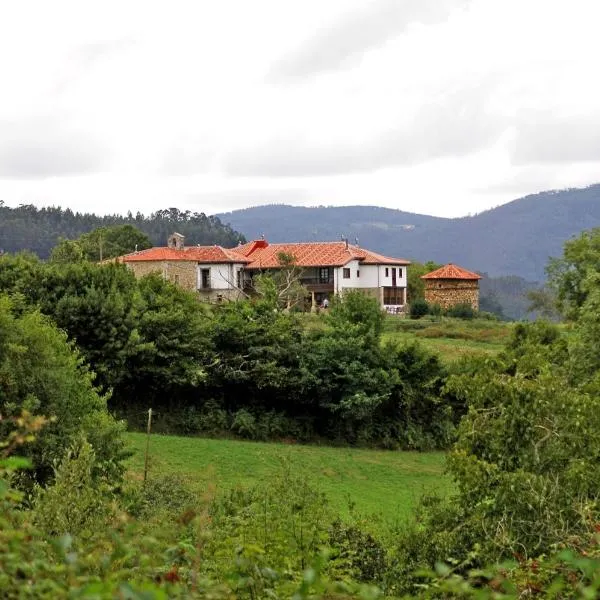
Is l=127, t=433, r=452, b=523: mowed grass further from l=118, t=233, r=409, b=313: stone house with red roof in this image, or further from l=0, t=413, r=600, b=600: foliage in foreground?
l=118, t=233, r=409, b=313: stone house with red roof

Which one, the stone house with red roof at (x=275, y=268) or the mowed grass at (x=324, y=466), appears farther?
the stone house with red roof at (x=275, y=268)

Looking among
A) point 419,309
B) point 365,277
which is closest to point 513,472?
point 419,309

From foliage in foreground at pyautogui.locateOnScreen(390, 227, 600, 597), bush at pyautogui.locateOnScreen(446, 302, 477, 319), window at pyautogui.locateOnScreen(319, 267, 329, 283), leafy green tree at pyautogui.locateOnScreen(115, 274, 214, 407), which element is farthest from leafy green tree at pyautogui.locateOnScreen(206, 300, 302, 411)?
window at pyautogui.locateOnScreen(319, 267, 329, 283)

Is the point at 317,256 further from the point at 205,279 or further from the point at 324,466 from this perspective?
the point at 324,466

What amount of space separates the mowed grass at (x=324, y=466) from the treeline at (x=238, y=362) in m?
1.84

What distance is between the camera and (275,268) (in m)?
79.6

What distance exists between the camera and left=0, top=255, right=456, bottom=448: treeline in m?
36.2

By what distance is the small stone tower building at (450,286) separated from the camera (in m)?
83.4

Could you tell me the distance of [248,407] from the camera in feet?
131

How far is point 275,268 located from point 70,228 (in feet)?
418

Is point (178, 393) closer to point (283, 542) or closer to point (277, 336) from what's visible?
point (277, 336)

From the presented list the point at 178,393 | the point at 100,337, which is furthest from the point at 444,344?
the point at 100,337

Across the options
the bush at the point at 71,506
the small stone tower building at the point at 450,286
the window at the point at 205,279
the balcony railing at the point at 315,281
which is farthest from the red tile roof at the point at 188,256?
the bush at the point at 71,506

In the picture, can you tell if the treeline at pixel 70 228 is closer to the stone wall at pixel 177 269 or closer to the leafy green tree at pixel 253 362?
the stone wall at pixel 177 269
